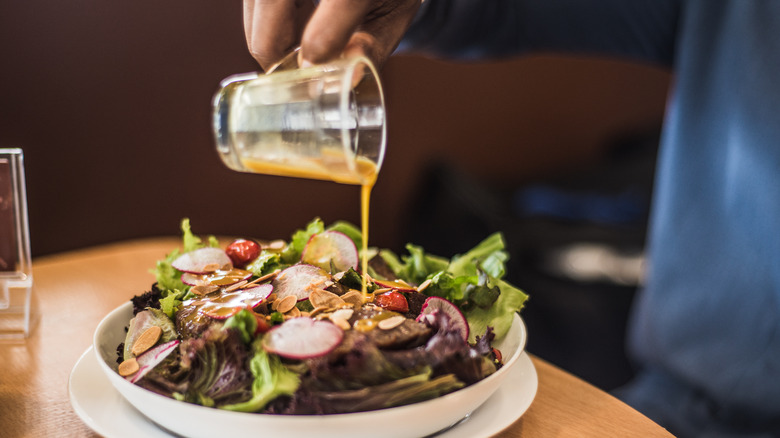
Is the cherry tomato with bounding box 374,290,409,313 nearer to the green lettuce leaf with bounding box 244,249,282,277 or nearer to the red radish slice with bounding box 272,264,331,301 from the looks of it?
the red radish slice with bounding box 272,264,331,301

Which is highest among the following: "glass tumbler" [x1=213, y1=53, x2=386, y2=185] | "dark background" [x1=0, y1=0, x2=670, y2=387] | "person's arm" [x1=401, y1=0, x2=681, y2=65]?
"person's arm" [x1=401, y1=0, x2=681, y2=65]

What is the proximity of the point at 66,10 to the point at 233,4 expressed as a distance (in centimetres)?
81

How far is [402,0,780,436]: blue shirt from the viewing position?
154 cm

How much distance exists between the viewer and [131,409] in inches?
37.5

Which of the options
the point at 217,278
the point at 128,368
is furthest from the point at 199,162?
the point at 128,368

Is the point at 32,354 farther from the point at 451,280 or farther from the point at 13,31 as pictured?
the point at 13,31

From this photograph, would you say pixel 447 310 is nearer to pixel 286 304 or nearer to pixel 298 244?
pixel 286 304

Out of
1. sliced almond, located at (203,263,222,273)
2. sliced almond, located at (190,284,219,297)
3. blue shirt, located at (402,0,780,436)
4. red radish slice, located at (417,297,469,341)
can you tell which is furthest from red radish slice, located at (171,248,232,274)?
blue shirt, located at (402,0,780,436)

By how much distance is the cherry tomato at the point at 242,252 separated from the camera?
1331 mm

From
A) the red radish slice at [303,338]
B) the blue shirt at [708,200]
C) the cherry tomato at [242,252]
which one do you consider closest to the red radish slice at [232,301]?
the red radish slice at [303,338]

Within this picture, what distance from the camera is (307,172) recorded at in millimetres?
1003

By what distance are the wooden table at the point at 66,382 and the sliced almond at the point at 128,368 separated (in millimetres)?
113

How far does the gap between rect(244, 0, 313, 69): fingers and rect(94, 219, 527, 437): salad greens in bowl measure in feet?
1.32

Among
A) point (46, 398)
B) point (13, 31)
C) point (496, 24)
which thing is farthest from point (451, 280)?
point (13, 31)
